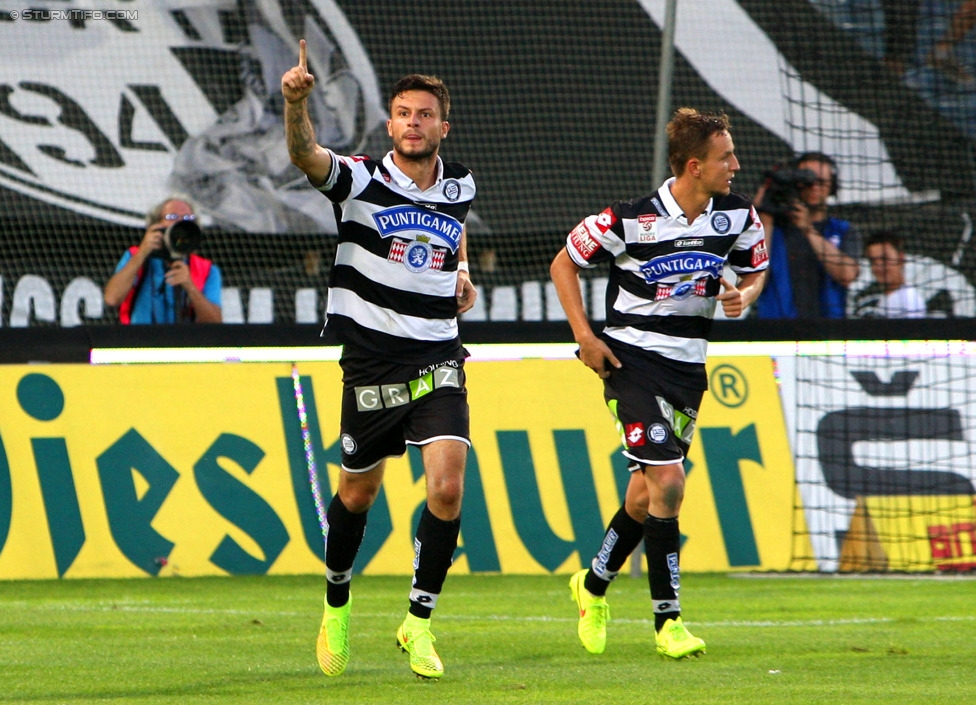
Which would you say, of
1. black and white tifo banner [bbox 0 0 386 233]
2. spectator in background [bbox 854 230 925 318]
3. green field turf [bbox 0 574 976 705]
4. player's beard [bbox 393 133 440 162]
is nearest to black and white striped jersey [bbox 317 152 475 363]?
player's beard [bbox 393 133 440 162]

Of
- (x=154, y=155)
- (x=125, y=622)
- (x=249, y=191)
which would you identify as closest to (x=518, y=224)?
(x=249, y=191)

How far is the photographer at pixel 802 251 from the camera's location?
10.9 m

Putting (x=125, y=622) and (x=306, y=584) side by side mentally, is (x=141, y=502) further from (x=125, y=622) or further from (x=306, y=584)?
(x=125, y=622)

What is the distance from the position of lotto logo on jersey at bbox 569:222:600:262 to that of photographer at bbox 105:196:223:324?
4504 millimetres

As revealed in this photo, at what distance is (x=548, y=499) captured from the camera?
9.84 metres

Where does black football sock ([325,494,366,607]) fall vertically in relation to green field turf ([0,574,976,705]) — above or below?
above

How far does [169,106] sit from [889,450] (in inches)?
288

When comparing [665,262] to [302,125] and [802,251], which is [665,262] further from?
[802,251]

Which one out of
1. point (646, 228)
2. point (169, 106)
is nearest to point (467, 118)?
point (169, 106)

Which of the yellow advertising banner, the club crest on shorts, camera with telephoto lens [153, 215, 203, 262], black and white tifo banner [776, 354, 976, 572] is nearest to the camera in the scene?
the club crest on shorts

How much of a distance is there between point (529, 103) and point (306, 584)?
655cm

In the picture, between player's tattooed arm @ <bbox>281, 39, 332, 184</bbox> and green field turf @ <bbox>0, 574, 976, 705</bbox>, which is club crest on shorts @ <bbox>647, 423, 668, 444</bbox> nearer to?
green field turf @ <bbox>0, 574, 976, 705</bbox>

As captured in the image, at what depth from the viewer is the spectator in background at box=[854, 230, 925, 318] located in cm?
1111

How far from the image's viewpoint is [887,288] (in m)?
11.3
